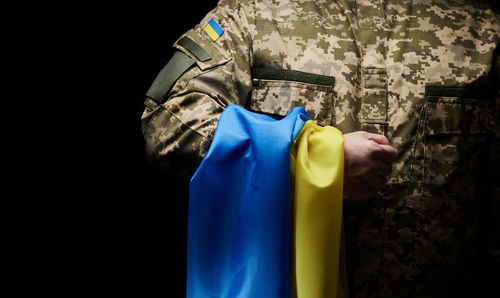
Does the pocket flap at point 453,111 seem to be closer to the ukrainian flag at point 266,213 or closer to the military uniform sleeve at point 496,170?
the military uniform sleeve at point 496,170

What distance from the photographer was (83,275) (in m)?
1.39

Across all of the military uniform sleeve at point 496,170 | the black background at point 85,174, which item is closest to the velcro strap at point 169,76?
the black background at point 85,174

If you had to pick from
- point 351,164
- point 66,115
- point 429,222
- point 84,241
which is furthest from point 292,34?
point 84,241

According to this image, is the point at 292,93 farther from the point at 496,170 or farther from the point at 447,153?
the point at 496,170

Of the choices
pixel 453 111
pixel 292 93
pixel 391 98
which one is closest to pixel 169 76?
pixel 292 93

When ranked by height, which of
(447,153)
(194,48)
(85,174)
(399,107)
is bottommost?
(85,174)

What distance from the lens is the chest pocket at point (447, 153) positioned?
3.45 feet

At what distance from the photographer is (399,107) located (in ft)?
3.46

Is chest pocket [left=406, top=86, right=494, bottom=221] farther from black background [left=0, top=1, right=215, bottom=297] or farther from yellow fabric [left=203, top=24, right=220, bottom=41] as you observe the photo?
black background [left=0, top=1, right=215, bottom=297]

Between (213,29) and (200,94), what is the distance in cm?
18

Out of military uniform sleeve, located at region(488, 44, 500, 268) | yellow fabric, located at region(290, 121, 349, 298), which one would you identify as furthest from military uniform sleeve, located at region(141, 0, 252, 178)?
military uniform sleeve, located at region(488, 44, 500, 268)

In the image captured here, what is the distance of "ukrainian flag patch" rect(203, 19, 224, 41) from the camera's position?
3.42 feet

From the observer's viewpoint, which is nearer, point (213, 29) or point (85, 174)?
point (213, 29)

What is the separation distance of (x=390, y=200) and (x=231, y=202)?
0.41m
